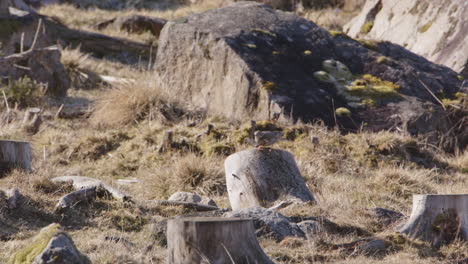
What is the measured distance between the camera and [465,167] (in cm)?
771

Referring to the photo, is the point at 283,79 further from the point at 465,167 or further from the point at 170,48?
the point at 465,167

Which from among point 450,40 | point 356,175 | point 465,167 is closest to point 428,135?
point 465,167

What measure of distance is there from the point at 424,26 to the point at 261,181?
699cm

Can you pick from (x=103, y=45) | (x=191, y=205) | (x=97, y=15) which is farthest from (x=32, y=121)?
(x=97, y=15)

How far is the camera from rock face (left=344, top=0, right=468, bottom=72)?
1036 centimetres

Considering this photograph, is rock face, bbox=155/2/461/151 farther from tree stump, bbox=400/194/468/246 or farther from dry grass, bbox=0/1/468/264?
tree stump, bbox=400/194/468/246

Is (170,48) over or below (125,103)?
over

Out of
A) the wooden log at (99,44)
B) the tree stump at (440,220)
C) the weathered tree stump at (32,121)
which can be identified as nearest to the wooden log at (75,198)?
the tree stump at (440,220)

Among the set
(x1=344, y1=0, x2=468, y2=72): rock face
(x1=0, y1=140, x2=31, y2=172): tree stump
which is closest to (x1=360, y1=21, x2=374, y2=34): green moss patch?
(x1=344, y1=0, x2=468, y2=72): rock face

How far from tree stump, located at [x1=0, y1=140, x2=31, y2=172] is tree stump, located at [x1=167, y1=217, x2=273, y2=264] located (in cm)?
322

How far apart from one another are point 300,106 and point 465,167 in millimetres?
2136

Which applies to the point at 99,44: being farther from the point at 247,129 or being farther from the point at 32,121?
the point at 247,129

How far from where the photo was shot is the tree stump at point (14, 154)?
599 cm

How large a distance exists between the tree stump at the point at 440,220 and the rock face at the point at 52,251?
7.70 ft
